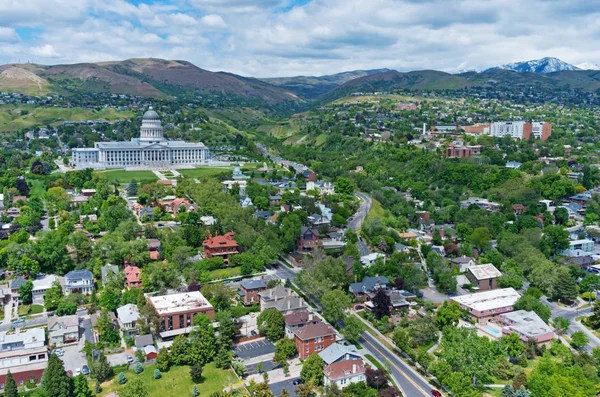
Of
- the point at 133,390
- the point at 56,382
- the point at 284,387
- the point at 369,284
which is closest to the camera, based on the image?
the point at 133,390

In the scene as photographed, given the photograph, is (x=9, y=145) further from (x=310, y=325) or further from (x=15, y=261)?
(x=310, y=325)

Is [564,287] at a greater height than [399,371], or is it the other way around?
[564,287]

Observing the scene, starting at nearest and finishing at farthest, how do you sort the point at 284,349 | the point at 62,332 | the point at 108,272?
the point at 284,349 < the point at 62,332 < the point at 108,272

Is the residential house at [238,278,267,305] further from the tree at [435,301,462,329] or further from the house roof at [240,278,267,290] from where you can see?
the tree at [435,301,462,329]

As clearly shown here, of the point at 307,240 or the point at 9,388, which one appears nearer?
the point at 9,388

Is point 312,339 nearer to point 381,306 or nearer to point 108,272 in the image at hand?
point 381,306

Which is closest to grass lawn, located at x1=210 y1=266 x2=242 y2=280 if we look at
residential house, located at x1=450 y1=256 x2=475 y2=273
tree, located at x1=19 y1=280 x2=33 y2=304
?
tree, located at x1=19 y1=280 x2=33 y2=304

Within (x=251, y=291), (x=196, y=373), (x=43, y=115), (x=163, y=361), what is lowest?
(x=196, y=373)

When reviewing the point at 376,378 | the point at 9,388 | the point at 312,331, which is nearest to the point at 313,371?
the point at 376,378

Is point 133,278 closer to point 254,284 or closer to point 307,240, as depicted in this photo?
point 254,284
